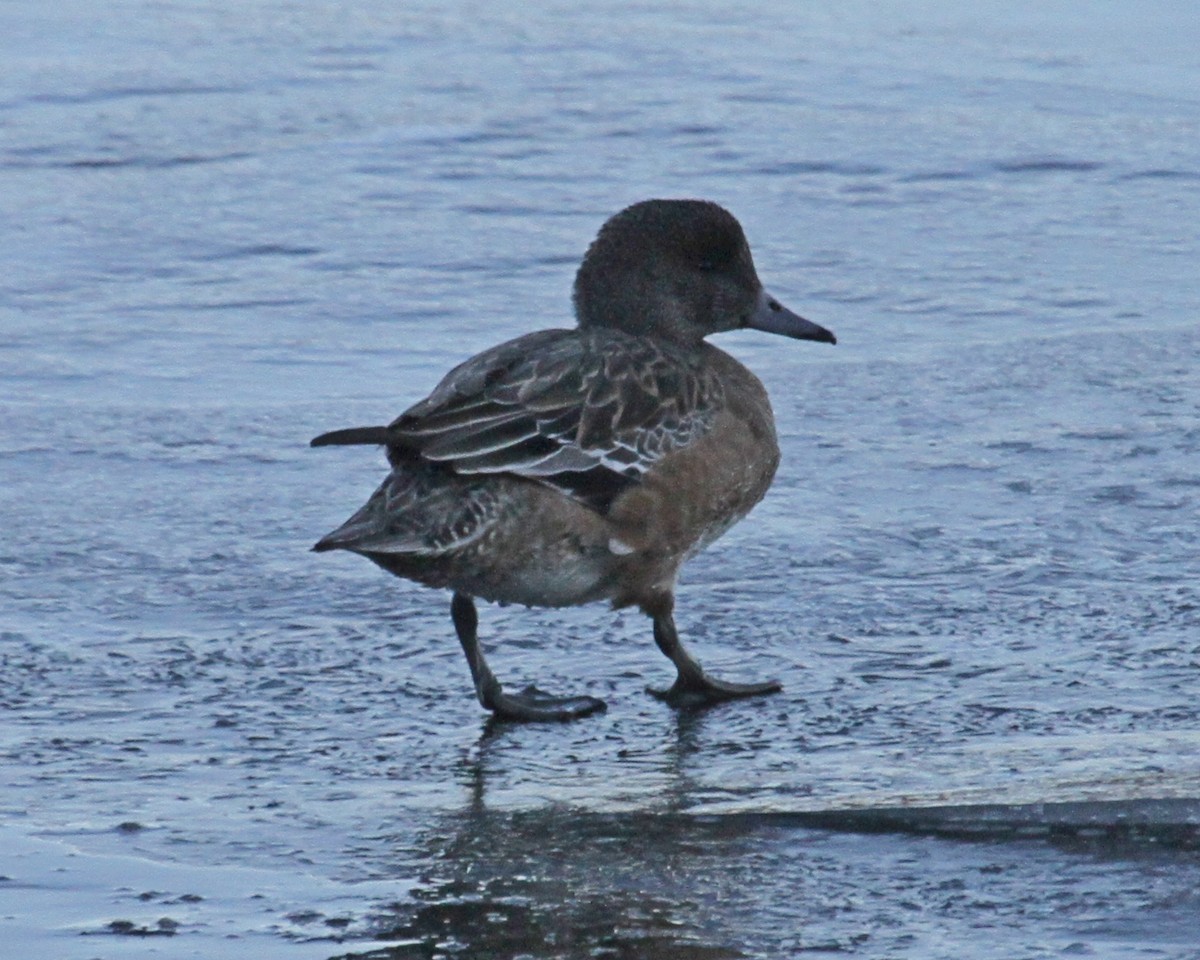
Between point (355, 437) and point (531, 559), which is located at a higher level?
point (355, 437)

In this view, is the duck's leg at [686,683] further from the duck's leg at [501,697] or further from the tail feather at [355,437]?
the tail feather at [355,437]

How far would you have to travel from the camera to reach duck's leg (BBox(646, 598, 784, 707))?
5.29 m

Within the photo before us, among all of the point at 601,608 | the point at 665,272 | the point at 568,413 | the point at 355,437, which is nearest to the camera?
the point at 355,437

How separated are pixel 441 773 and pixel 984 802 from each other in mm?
1192

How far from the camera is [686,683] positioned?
211 inches

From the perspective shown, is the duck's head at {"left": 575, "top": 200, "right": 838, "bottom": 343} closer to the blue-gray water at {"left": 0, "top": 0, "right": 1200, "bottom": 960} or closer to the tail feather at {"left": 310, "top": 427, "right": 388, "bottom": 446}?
the blue-gray water at {"left": 0, "top": 0, "right": 1200, "bottom": 960}

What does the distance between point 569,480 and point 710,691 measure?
61cm

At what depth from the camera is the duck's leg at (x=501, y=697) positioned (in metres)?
5.16

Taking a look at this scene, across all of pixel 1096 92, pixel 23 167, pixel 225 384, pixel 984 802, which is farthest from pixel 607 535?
pixel 1096 92

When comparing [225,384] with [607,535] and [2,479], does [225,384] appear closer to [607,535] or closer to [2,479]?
[2,479]

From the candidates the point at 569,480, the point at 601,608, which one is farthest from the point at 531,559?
the point at 601,608

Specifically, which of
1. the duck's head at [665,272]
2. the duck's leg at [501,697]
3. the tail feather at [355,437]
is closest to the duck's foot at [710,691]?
the duck's leg at [501,697]

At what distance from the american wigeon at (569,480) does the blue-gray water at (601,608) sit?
23cm

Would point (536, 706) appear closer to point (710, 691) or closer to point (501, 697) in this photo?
point (501, 697)
